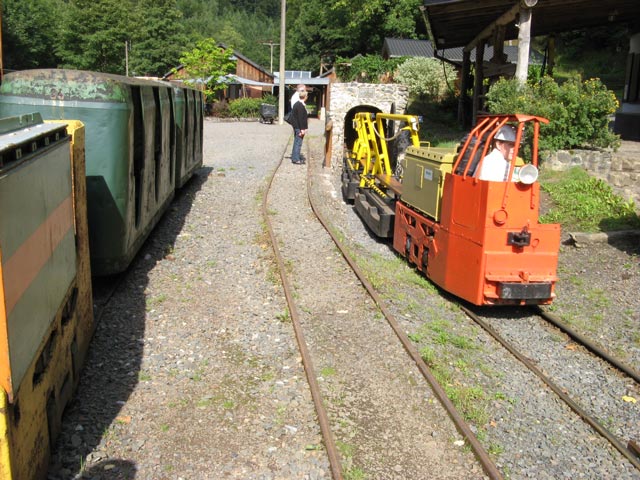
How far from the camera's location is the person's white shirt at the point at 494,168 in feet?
23.5

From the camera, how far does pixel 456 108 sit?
84.1 ft

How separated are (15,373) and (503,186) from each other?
5.25 m

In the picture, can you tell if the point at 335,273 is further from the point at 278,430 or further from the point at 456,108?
the point at 456,108

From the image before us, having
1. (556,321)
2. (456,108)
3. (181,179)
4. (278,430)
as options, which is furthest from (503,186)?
(456,108)

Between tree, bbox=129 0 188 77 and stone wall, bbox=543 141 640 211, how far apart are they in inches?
2487

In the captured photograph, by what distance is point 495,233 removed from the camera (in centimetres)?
704


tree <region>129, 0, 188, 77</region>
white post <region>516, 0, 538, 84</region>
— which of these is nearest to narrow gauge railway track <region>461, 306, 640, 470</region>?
white post <region>516, 0, 538, 84</region>

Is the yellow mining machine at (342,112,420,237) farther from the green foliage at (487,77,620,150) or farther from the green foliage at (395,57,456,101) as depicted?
the green foliage at (395,57,456,101)

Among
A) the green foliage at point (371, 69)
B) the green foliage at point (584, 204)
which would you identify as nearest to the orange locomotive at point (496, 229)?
the green foliage at point (584, 204)

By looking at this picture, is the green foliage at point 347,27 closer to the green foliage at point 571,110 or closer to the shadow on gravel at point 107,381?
the green foliage at point 571,110

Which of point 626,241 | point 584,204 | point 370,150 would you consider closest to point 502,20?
point 370,150

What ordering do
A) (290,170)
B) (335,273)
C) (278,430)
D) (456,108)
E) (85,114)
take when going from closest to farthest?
1. (278,430)
2. (85,114)
3. (335,273)
4. (290,170)
5. (456,108)

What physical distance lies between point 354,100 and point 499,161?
41.7 ft

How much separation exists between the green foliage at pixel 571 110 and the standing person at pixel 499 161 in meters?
6.55
